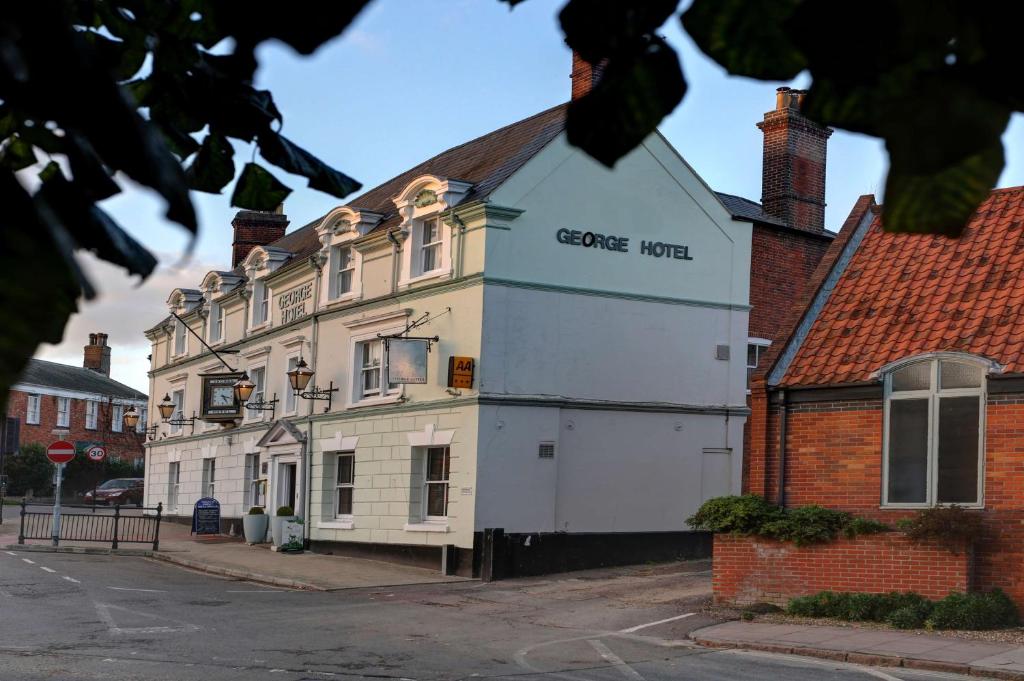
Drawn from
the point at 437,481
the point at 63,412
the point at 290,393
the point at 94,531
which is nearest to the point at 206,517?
the point at 94,531

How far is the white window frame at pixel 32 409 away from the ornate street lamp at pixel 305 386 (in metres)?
40.0

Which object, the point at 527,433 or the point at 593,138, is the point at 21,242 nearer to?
the point at 593,138

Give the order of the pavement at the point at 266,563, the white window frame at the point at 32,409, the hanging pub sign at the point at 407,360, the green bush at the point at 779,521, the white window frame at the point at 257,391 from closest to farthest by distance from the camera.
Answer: the green bush at the point at 779,521
the pavement at the point at 266,563
the hanging pub sign at the point at 407,360
the white window frame at the point at 257,391
the white window frame at the point at 32,409

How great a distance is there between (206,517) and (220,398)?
3336mm

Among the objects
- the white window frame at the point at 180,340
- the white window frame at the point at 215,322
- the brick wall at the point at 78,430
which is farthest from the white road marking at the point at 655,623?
the brick wall at the point at 78,430

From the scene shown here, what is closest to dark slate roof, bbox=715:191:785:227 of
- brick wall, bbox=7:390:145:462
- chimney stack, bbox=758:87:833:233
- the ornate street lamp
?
chimney stack, bbox=758:87:833:233

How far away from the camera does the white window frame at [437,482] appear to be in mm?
24875

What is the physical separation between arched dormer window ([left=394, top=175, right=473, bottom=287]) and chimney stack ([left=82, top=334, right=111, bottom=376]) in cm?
4679

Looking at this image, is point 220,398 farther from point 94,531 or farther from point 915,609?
point 915,609

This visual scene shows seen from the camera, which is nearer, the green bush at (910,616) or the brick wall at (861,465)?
the green bush at (910,616)

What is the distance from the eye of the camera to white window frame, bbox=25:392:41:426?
214 feet

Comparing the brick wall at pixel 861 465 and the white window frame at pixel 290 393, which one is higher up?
the white window frame at pixel 290 393

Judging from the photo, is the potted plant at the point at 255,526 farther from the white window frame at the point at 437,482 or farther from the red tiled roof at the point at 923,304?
the red tiled roof at the point at 923,304

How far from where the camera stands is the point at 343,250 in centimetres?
3022
